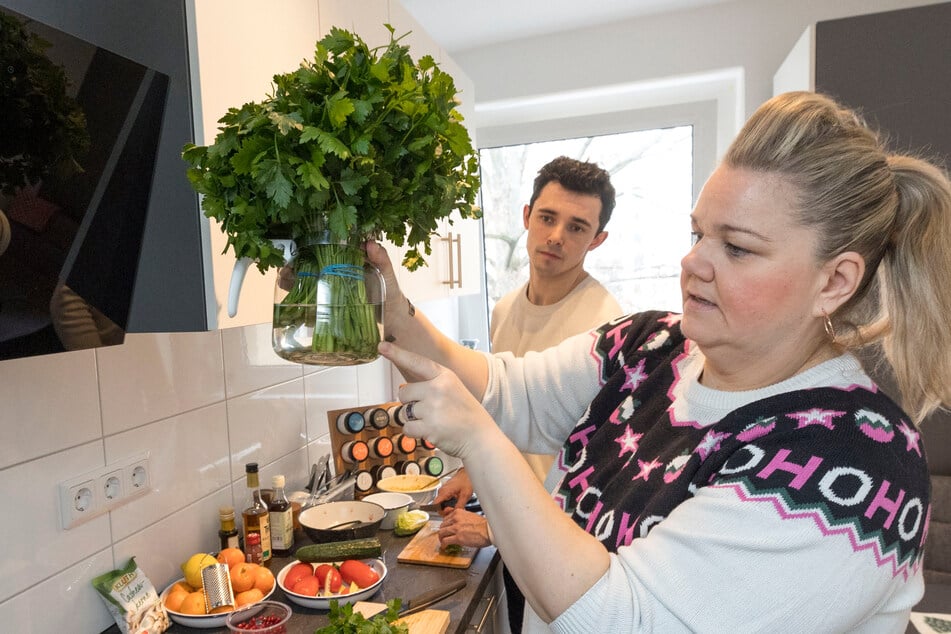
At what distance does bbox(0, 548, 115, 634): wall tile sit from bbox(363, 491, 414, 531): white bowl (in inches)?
26.2

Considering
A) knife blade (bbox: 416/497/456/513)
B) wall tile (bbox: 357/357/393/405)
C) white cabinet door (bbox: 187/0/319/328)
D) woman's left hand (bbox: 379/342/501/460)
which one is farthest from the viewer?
wall tile (bbox: 357/357/393/405)

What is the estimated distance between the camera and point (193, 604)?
122cm

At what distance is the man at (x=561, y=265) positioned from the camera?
1.98 m

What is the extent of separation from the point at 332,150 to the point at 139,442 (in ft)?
3.16

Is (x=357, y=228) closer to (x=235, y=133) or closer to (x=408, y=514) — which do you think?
(x=235, y=133)

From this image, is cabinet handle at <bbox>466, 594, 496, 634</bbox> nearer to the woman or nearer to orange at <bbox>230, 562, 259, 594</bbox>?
orange at <bbox>230, 562, 259, 594</bbox>

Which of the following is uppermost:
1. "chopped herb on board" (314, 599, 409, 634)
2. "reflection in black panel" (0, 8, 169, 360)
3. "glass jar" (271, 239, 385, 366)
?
"reflection in black panel" (0, 8, 169, 360)

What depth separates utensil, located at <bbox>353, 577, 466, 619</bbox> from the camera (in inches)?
48.7

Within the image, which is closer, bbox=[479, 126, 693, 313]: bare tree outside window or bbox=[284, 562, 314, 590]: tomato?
bbox=[284, 562, 314, 590]: tomato

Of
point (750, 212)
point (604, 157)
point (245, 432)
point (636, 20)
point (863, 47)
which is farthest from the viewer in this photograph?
point (604, 157)

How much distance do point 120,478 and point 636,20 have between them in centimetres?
256

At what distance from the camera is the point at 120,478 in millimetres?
1212

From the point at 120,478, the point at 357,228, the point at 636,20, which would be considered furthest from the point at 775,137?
the point at 636,20

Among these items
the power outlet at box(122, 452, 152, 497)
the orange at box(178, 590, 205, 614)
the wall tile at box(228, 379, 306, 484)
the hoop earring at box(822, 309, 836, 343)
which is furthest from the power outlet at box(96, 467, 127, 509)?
the hoop earring at box(822, 309, 836, 343)
